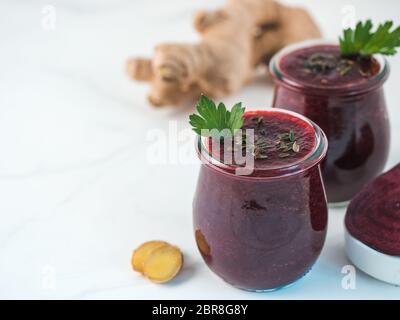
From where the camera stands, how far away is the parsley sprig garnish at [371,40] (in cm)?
173

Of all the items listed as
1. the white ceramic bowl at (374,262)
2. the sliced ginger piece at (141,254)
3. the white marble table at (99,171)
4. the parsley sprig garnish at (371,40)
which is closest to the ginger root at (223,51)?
the white marble table at (99,171)

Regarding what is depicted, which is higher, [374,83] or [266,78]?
[374,83]

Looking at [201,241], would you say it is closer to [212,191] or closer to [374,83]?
[212,191]

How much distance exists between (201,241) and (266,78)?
0.89m

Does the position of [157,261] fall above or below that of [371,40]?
below

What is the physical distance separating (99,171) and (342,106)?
59 centimetres

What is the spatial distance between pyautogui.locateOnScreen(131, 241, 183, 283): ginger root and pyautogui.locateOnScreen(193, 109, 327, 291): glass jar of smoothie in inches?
2.9

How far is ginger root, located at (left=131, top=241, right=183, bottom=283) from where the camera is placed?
62.2 inches

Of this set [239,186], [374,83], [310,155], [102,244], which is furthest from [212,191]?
[374,83]

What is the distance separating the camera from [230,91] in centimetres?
220

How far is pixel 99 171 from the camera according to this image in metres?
1.95

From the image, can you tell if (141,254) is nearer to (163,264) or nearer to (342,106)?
(163,264)

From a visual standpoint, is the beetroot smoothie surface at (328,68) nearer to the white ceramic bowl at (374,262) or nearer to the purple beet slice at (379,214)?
the purple beet slice at (379,214)

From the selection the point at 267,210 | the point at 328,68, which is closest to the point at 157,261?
the point at 267,210
